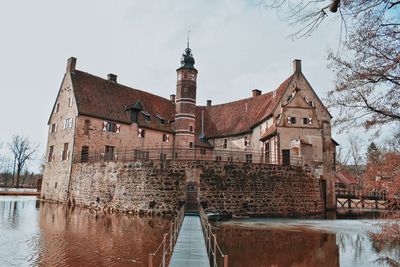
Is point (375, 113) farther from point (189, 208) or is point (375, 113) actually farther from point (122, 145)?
point (122, 145)

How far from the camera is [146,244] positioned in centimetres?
1290

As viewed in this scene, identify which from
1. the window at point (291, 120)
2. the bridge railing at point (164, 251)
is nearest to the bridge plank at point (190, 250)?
the bridge railing at point (164, 251)

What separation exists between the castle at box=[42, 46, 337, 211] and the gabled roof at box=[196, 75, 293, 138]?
0.15 meters

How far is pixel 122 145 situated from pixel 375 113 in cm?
2693

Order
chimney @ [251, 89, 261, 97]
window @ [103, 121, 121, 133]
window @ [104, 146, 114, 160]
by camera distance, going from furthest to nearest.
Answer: chimney @ [251, 89, 261, 97] → window @ [103, 121, 121, 133] → window @ [104, 146, 114, 160]

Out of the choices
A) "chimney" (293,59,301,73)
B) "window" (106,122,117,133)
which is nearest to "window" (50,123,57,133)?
"window" (106,122,117,133)

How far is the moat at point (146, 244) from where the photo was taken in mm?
10547

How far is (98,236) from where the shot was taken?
14258 millimetres

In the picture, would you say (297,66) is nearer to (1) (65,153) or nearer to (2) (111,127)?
(2) (111,127)

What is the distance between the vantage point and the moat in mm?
10547

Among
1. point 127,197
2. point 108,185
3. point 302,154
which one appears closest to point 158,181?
point 127,197

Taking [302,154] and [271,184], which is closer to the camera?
[271,184]

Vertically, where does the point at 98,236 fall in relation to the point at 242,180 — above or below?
below

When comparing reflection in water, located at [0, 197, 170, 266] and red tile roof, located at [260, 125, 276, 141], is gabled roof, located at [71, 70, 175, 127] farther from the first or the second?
reflection in water, located at [0, 197, 170, 266]
